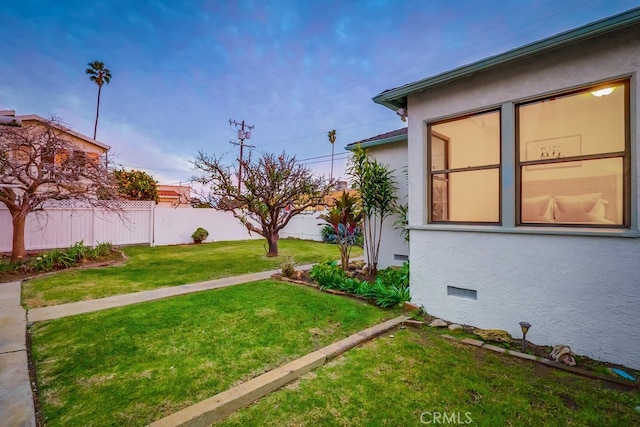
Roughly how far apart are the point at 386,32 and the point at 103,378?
46.1ft

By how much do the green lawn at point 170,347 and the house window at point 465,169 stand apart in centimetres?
203

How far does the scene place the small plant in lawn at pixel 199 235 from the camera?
46.6 ft

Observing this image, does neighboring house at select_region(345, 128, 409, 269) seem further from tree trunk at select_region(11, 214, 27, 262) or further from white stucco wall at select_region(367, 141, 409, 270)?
tree trunk at select_region(11, 214, 27, 262)

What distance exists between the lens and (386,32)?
39.8 ft

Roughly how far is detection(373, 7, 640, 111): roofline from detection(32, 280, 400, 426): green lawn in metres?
3.65

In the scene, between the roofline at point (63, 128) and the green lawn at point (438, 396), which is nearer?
the green lawn at point (438, 396)

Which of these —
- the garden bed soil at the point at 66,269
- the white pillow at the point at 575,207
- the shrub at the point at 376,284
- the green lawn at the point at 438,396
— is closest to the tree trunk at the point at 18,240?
the garden bed soil at the point at 66,269

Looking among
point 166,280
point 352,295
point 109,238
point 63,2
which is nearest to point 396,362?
point 352,295

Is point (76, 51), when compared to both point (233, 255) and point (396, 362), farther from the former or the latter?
point (396, 362)

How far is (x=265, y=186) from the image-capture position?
951 cm

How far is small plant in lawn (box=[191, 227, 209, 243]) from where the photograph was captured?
46.6 feet

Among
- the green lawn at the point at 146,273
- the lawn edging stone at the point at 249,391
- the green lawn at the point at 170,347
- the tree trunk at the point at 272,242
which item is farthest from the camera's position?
the tree trunk at the point at 272,242

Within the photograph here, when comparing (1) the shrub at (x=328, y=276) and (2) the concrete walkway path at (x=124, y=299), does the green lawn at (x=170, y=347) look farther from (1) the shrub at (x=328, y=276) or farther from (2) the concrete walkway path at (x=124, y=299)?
(1) the shrub at (x=328, y=276)
